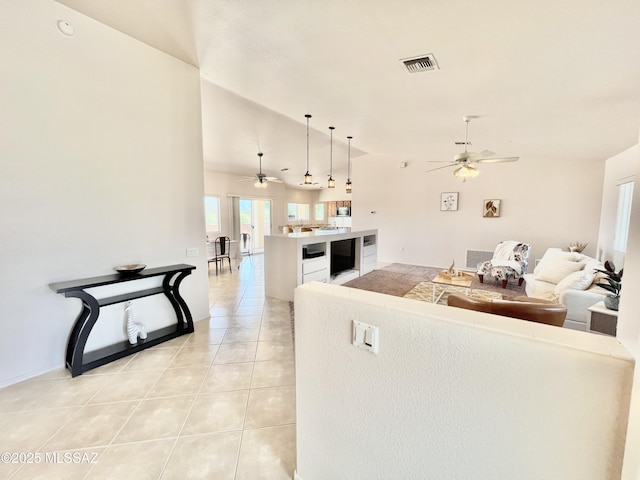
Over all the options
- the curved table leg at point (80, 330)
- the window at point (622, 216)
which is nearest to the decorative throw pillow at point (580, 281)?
the window at point (622, 216)

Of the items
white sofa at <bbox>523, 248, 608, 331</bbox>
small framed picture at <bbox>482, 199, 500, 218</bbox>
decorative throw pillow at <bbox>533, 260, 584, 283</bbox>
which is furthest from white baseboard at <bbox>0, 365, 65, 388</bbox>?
small framed picture at <bbox>482, 199, 500, 218</bbox>

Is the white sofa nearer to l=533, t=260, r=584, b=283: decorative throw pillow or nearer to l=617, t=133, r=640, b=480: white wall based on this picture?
l=533, t=260, r=584, b=283: decorative throw pillow

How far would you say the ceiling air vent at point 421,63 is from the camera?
7.55 ft

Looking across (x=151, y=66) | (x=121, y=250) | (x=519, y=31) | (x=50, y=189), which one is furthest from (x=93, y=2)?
(x=519, y=31)

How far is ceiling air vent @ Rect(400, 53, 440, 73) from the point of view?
2302 mm

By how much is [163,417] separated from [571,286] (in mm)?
4342

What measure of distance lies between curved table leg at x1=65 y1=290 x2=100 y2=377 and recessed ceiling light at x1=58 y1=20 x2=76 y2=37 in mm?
2242

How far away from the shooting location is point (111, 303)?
260 cm

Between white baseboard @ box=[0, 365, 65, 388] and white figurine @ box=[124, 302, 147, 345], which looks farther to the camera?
white figurine @ box=[124, 302, 147, 345]

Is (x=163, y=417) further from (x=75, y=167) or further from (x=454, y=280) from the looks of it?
(x=454, y=280)

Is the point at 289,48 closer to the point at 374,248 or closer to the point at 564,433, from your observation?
the point at 564,433

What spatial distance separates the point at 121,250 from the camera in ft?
9.23

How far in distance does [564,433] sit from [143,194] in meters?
3.54

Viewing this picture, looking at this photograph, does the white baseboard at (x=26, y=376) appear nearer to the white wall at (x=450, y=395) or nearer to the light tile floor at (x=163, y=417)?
the light tile floor at (x=163, y=417)
